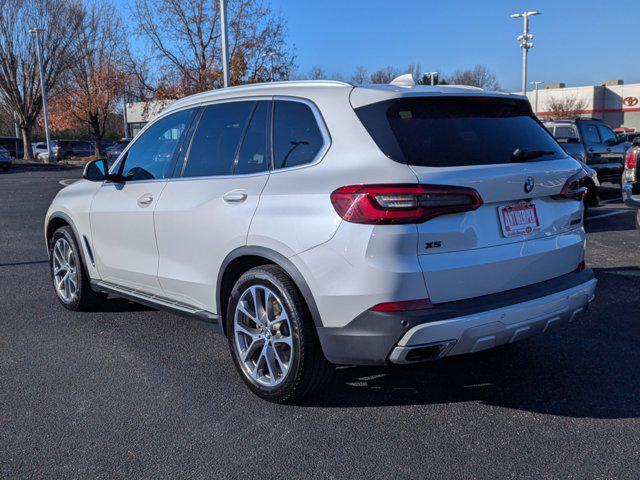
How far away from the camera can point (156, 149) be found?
492 centimetres

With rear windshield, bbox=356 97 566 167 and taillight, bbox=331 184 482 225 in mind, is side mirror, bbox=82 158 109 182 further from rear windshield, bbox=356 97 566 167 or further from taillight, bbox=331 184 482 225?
taillight, bbox=331 184 482 225

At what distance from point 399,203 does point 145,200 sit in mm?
2312

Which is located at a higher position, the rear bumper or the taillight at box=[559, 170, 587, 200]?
the taillight at box=[559, 170, 587, 200]

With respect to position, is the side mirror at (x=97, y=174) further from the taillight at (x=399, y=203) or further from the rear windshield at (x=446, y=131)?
the taillight at (x=399, y=203)

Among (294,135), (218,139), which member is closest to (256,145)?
(294,135)

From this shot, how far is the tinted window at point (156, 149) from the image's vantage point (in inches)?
186

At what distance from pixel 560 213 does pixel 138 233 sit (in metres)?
2.95

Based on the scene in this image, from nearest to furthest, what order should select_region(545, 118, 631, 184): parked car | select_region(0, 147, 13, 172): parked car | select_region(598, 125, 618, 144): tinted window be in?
select_region(545, 118, 631, 184): parked car → select_region(598, 125, 618, 144): tinted window → select_region(0, 147, 13, 172): parked car

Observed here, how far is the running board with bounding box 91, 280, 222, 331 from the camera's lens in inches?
167

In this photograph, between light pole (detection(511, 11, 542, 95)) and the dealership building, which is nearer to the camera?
light pole (detection(511, 11, 542, 95))

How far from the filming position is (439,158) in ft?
11.0

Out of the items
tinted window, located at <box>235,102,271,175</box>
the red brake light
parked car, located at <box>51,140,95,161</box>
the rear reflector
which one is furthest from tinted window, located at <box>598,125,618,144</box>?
parked car, located at <box>51,140,95,161</box>

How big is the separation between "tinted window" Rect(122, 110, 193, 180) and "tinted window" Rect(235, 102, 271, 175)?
0.79 metres

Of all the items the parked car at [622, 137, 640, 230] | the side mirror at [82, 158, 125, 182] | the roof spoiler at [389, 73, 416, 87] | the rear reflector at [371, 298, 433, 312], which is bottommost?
the rear reflector at [371, 298, 433, 312]
